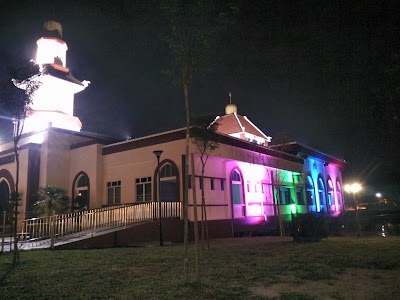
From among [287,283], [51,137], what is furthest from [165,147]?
[287,283]

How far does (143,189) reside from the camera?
2048 centimetres

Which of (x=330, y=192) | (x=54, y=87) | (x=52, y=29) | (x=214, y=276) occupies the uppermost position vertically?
(x=52, y=29)

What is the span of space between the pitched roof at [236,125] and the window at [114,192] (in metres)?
12.0

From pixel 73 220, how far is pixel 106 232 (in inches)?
75.8

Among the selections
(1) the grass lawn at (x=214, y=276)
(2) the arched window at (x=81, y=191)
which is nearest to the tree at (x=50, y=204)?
(2) the arched window at (x=81, y=191)

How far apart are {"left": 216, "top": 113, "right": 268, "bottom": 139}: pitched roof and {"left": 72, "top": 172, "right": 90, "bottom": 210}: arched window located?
503 inches

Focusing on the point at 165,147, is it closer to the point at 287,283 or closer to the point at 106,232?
the point at 106,232

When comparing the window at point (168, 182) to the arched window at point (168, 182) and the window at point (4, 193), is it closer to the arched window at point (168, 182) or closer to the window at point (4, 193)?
the arched window at point (168, 182)

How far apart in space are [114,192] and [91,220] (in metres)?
5.58

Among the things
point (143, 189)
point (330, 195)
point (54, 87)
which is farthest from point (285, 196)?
point (54, 87)

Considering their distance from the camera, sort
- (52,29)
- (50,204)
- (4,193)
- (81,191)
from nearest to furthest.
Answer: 1. (50,204)
2. (81,191)
3. (4,193)
4. (52,29)

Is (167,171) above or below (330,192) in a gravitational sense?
above

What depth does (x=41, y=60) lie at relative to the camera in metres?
27.1

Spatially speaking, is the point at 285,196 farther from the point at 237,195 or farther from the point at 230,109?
the point at 230,109
